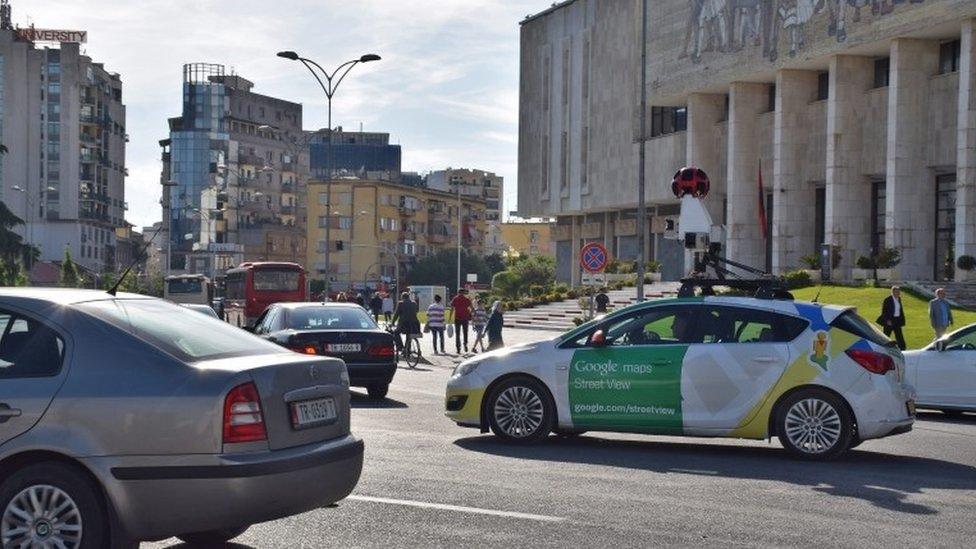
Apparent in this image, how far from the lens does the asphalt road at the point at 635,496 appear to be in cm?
822

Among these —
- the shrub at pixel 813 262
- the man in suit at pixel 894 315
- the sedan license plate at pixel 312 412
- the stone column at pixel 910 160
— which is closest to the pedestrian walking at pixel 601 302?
the shrub at pixel 813 262

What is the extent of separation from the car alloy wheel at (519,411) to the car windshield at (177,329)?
6055mm

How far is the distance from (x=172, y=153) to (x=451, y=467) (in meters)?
146

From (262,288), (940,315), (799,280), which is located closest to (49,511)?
(940,315)

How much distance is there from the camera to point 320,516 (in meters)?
8.77

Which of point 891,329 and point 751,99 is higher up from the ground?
point 751,99

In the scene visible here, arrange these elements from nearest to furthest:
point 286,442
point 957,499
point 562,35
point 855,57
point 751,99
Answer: point 286,442, point 957,499, point 855,57, point 751,99, point 562,35

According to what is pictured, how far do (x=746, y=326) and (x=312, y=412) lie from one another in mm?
6840

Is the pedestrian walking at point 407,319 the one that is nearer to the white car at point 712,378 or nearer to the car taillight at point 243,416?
the white car at point 712,378

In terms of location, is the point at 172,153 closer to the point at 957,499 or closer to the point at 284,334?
the point at 284,334

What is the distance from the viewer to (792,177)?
6053 cm

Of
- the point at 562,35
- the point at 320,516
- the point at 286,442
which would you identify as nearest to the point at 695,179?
→ the point at 320,516

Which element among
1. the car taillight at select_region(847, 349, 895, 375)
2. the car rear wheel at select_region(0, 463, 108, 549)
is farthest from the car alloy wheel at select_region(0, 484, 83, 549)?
the car taillight at select_region(847, 349, 895, 375)

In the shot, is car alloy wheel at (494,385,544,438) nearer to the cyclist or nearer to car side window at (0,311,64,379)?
car side window at (0,311,64,379)
